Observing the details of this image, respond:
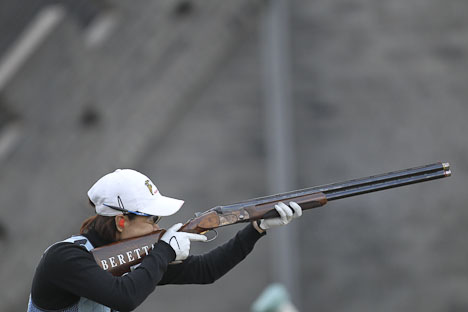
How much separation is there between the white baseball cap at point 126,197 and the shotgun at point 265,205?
120 mm

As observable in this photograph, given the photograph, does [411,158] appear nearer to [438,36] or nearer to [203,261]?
[438,36]

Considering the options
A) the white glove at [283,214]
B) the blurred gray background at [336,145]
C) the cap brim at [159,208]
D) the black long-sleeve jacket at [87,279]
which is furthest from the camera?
the blurred gray background at [336,145]

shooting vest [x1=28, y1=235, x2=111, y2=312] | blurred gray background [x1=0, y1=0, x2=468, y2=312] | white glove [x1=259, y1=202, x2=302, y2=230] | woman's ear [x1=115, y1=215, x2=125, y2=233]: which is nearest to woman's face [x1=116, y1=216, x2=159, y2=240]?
woman's ear [x1=115, y1=215, x2=125, y2=233]

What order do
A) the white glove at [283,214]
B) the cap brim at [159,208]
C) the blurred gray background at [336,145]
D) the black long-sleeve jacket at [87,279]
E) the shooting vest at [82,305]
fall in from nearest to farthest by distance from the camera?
the black long-sleeve jacket at [87,279] → the shooting vest at [82,305] → the cap brim at [159,208] → the white glove at [283,214] → the blurred gray background at [336,145]

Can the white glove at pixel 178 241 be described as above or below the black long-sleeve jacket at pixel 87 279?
above

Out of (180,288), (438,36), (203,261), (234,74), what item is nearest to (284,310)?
(203,261)

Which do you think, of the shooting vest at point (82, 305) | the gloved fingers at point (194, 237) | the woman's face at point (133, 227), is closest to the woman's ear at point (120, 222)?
the woman's face at point (133, 227)

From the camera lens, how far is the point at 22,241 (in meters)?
5.57

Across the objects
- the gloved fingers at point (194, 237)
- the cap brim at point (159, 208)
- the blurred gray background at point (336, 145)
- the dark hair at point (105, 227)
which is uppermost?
the blurred gray background at point (336, 145)

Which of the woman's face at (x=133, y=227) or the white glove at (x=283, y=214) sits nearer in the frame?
the woman's face at (x=133, y=227)

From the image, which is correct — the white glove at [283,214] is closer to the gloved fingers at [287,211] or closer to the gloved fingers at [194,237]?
the gloved fingers at [287,211]

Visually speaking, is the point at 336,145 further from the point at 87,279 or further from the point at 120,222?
the point at 87,279

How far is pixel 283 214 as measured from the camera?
312 cm

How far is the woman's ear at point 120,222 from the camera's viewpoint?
298cm
